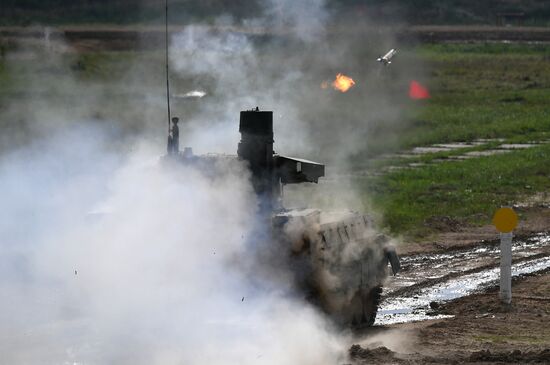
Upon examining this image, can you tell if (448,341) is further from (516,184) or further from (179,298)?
(516,184)

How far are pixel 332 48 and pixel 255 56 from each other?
2.50 metres

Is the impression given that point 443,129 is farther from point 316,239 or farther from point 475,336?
point 316,239

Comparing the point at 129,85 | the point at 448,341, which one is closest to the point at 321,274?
the point at 448,341

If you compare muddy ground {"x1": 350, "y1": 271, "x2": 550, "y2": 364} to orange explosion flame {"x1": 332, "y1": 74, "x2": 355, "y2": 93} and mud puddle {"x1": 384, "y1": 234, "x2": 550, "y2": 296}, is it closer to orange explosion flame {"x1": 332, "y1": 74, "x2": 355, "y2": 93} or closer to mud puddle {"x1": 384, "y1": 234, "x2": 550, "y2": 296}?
mud puddle {"x1": 384, "y1": 234, "x2": 550, "y2": 296}

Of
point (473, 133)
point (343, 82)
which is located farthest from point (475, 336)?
point (473, 133)

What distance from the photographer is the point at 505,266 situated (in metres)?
19.4

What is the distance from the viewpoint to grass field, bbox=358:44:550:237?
28297 mm

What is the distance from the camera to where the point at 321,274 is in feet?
56.5

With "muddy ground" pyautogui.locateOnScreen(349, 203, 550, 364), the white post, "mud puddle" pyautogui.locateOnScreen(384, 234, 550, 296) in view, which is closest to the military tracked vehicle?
"muddy ground" pyautogui.locateOnScreen(349, 203, 550, 364)

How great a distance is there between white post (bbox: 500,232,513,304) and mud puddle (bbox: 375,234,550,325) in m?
1.01

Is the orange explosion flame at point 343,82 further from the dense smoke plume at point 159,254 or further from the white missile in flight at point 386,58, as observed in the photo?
the white missile in flight at point 386,58

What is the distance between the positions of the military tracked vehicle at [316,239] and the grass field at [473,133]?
719 cm

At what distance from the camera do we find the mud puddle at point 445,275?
19828 millimetres

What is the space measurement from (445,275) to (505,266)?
2920mm
